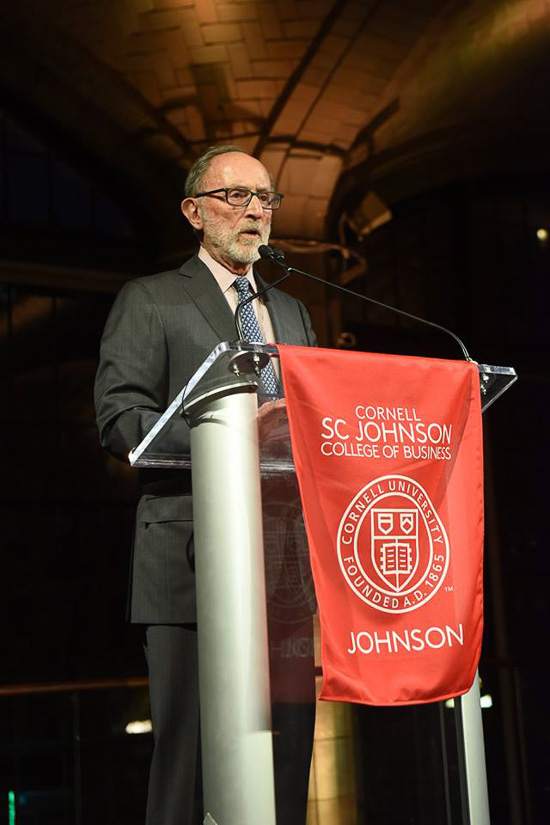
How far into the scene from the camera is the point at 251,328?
71.0 inches

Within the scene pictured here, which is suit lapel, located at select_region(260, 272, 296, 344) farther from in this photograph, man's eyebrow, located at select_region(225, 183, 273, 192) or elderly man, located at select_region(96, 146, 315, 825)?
man's eyebrow, located at select_region(225, 183, 273, 192)

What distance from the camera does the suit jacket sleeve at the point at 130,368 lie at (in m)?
1.67

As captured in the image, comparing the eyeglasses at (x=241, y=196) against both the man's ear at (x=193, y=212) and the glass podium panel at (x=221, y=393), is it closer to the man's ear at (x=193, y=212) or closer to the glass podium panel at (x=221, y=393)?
the man's ear at (x=193, y=212)

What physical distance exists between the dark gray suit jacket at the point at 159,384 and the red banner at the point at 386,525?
1.00 feet

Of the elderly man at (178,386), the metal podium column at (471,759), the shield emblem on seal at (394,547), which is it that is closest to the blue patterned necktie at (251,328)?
the elderly man at (178,386)

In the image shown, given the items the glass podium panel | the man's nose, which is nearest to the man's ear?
the man's nose

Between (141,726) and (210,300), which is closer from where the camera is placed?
(210,300)

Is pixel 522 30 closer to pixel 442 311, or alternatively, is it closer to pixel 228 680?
pixel 442 311

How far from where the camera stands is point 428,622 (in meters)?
1.48

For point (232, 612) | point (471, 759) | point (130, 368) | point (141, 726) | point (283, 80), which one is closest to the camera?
point (232, 612)

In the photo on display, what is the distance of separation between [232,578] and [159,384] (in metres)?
0.51

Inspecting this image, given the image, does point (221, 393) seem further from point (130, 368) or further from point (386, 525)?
point (130, 368)

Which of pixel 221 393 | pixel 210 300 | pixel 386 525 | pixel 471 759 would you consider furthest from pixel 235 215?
pixel 471 759

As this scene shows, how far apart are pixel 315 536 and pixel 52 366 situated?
400cm
